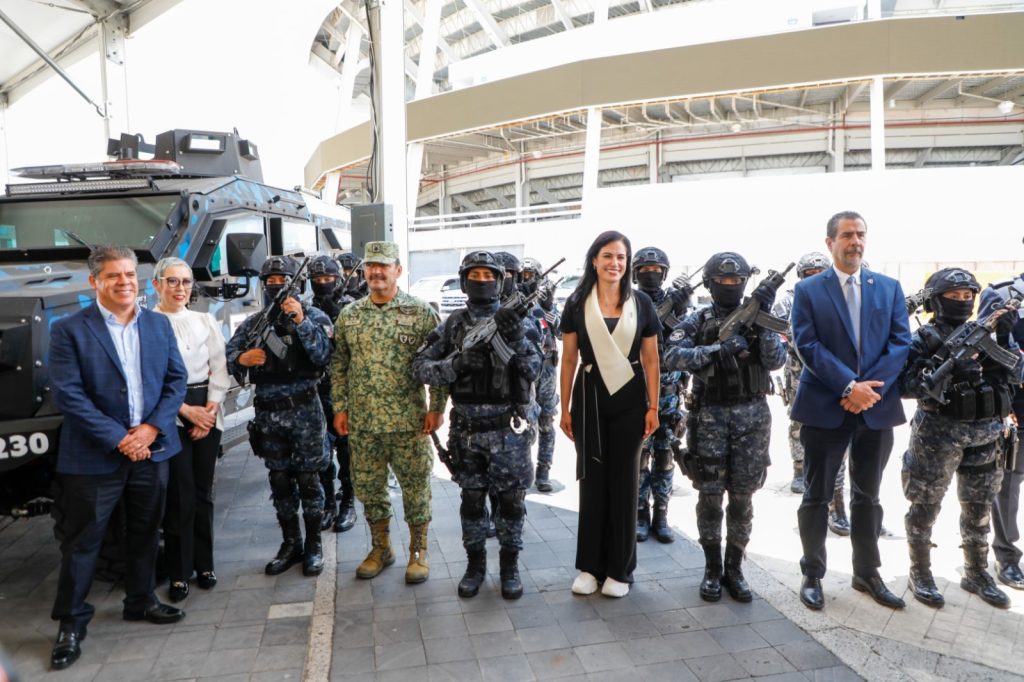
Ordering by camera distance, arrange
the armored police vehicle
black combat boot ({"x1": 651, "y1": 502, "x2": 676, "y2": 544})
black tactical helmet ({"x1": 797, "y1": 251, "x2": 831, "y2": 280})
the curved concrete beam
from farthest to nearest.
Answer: the curved concrete beam, black tactical helmet ({"x1": 797, "y1": 251, "x2": 831, "y2": 280}), black combat boot ({"x1": 651, "y1": 502, "x2": 676, "y2": 544}), the armored police vehicle

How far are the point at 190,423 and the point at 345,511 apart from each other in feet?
5.42

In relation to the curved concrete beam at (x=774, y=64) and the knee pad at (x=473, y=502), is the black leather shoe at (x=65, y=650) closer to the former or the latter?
the knee pad at (x=473, y=502)

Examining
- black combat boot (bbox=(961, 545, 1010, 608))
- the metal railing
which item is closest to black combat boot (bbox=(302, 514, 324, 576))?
black combat boot (bbox=(961, 545, 1010, 608))

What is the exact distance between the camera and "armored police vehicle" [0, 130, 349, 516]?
3389mm

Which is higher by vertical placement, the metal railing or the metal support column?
the metal support column

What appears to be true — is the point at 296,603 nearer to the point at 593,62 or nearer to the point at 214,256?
the point at 214,256

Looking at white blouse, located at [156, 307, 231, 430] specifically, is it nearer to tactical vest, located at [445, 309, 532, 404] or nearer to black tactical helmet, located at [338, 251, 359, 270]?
tactical vest, located at [445, 309, 532, 404]

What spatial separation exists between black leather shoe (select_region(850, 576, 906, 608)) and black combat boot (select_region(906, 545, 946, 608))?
13 cm

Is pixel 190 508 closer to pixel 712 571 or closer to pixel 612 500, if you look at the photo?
pixel 612 500

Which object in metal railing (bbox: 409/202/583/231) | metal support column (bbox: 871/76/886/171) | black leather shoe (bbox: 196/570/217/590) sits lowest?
black leather shoe (bbox: 196/570/217/590)

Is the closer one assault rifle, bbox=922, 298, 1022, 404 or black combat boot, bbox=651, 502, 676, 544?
assault rifle, bbox=922, 298, 1022, 404

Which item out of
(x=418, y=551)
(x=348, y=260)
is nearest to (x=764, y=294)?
(x=418, y=551)

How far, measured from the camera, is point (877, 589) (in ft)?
12.0

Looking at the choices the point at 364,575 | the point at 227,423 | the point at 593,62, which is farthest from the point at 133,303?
the point at 593,62
